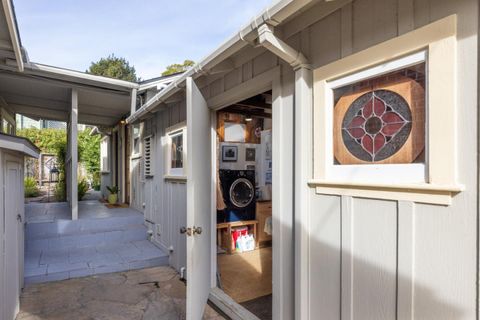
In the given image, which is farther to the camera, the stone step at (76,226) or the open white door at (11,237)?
the stone step at (76,226)

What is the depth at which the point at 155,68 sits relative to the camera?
2381 cm

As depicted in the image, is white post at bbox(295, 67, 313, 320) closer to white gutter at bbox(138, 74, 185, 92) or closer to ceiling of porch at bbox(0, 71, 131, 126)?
white gutter at bbox(138, 74, 185, 92)

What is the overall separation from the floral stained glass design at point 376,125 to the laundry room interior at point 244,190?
2556 mm

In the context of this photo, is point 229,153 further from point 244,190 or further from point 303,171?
point 303,171

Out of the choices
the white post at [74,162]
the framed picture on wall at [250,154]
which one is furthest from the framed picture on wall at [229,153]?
the white post at [74,162]

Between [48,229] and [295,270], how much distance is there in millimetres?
4801

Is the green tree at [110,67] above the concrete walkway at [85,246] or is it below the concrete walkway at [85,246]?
above

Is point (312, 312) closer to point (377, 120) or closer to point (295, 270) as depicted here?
point (295, 270)

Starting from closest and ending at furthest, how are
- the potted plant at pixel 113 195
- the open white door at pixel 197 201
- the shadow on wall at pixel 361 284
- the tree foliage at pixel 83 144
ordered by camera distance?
the shadow on wall at pixel 361 284
the open white door at pixel 197 201
the potted plant at pixel 113 195
the tree foliage at pixel 83 144

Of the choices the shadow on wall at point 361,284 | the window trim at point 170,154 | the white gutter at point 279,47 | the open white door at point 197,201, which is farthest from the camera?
the window trim at point 170,154

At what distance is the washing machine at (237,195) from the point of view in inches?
199

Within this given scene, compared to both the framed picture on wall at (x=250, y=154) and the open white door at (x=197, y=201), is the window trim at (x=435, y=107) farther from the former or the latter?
the framed picture on wall at (x=250, y=154)

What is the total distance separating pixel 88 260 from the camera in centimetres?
445

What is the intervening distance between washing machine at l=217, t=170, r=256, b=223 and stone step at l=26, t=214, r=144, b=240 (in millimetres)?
1970
